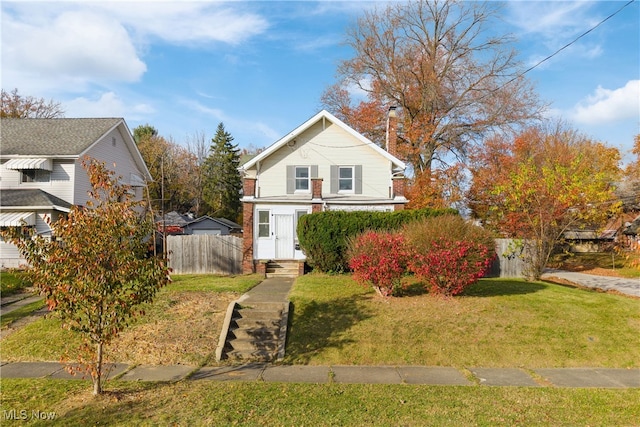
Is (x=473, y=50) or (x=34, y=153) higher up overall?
(x=473, y=50)

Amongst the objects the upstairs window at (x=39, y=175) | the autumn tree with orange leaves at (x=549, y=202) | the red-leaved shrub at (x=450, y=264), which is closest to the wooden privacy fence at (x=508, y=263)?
the autumn tree with orange leaves at (x=549, y=202)

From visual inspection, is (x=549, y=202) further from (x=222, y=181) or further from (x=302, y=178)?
(x=222, y=181)

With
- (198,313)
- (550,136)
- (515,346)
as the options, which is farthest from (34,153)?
(550,136)

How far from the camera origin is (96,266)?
6266 millimetres

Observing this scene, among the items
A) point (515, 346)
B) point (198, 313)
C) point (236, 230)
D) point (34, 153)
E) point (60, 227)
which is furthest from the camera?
point (236, 230)

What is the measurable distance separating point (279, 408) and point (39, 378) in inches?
186

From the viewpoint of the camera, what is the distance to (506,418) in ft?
19.4

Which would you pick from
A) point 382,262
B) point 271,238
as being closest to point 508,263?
point 382,262

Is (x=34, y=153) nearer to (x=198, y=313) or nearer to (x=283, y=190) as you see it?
(x=283, y=190)

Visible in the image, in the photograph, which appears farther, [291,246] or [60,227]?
[291,246]

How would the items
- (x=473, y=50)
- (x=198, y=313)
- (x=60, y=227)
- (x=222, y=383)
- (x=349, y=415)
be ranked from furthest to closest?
(x=473, y=50), (x=198, y=313), (x=222, y=383), (x=60, y=227), (x=349, y=415)

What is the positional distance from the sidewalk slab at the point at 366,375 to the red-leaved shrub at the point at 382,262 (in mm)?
3436

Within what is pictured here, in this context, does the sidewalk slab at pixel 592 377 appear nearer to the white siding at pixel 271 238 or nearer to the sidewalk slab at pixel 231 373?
the sidewalk slab at pixel 231 373

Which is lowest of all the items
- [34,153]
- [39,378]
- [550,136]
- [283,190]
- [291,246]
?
[39,378]
